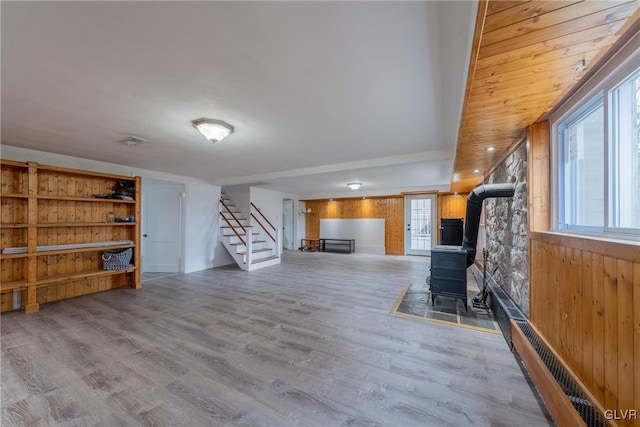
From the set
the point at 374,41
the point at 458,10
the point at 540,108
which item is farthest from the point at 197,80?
the point at 540,108

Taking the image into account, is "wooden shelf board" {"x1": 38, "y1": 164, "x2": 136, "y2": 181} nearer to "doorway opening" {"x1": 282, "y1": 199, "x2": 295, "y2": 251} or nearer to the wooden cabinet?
the wooden cabinet

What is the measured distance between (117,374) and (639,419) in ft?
10.7

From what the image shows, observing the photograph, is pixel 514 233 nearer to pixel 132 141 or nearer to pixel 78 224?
pixel 132 141

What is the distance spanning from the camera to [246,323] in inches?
120

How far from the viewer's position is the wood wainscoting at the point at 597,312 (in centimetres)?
115

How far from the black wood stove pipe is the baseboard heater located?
100 centimetres

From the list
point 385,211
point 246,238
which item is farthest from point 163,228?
point 385,211

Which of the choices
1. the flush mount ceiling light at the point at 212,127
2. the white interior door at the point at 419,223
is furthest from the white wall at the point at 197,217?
the white interior door at the point at 419,223

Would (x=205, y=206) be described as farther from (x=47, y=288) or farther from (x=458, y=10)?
(x=458, y=10)

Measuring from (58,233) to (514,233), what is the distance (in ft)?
22.6

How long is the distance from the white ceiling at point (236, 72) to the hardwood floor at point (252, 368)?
7.79ft

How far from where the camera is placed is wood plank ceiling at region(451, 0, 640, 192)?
3.37 feet

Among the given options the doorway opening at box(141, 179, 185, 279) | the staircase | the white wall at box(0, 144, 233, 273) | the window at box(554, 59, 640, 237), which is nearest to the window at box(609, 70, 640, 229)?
the window at box(554, 59, 640, 237)

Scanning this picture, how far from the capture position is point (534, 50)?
4.19ft
